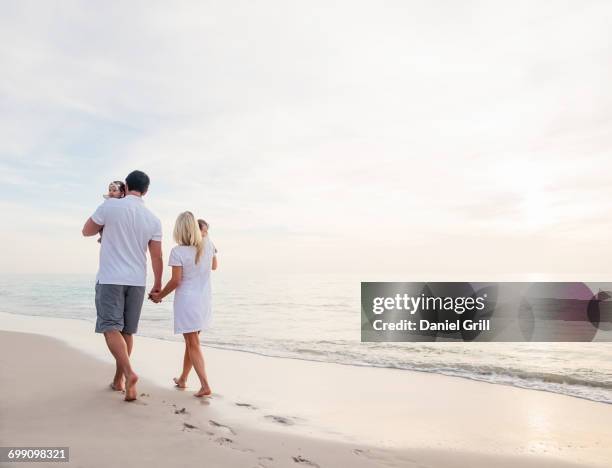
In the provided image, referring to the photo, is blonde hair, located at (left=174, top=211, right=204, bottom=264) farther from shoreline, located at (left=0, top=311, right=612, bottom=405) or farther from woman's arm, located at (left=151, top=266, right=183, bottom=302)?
shoreline, located at (left=0, top=311, right=612, bottom=405)

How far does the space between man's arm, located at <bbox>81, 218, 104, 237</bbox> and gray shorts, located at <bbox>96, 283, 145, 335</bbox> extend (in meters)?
0.52

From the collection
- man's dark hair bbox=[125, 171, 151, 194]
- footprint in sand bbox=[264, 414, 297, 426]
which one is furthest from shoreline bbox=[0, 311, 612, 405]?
man's dark hair bbox=[125, 171, 151, 194]

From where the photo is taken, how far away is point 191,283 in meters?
5.62

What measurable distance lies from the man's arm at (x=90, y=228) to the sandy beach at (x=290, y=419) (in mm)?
1660

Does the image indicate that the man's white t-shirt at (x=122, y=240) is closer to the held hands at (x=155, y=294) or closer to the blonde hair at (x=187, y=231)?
the held hands at (x=155, y=294)

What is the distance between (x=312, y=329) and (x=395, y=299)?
36.5 ft

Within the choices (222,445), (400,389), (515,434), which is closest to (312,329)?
(400,389)

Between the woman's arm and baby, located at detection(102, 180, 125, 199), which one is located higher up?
baby, located at detection(102, 180, 125, 199)

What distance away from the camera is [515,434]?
5.28 m

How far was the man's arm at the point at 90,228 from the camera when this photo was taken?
16.2 ft

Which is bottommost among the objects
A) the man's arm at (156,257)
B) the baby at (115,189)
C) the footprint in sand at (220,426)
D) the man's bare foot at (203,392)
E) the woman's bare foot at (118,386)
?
the footprint in sand at (220,426)

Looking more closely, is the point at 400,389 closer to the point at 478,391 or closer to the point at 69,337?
the point at 478,391

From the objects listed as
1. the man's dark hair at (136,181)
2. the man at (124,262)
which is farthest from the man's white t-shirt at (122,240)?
the man's dark hair at (136,181)

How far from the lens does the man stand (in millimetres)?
4859
